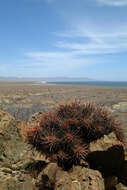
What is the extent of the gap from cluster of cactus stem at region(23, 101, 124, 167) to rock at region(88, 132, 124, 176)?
0.17 m

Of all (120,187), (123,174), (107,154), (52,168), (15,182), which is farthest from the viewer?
(123,174)

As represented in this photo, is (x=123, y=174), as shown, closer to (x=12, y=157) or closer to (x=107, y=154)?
(x=107, y=154)

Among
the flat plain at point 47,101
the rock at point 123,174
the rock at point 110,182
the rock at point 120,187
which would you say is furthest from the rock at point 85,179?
the flat plain at point 47,101

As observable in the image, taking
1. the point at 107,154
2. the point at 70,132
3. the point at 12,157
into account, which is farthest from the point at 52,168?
the point at 107,154

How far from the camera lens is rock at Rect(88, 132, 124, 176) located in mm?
4250

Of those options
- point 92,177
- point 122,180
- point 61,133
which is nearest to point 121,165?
point 122,180

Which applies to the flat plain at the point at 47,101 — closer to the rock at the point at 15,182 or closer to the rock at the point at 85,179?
the rock at the point at 85,179

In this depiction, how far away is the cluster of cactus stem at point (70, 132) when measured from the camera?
13.3 ft

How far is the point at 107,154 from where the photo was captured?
4312mm

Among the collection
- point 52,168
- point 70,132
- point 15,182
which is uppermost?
point 70,132

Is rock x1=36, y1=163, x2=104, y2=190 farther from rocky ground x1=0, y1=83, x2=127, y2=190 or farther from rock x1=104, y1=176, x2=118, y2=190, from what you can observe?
rock x1=104, y1=176, x2=118, y2=190

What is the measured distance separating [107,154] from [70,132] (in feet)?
3.54

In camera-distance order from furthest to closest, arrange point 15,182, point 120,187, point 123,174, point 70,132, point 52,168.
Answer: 1. point 123,174
2. point 120,187
3. point 70,132
4. point 52,168
5. point 15,182

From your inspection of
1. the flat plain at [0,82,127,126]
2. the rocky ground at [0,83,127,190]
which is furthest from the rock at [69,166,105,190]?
the flat plain at [0,82,127,126]
